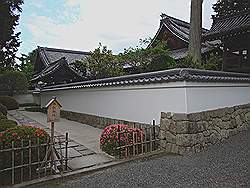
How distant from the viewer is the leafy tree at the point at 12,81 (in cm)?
2322

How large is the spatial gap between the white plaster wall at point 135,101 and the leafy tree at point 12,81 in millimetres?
13626

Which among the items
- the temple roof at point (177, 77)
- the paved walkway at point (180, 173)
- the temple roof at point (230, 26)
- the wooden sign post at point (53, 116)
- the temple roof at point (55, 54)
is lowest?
the paved walkway at point (180, 173)

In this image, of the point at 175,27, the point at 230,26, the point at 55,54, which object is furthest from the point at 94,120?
the point at 55,54

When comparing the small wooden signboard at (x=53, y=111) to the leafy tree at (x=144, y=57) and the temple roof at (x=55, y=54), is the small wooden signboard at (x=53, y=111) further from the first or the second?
the temple roof at (x=55, y=54)

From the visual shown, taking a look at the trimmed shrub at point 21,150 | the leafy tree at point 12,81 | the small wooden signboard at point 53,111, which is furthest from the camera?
the leafy tree at point 12,81

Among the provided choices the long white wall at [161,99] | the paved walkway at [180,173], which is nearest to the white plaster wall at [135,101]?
the long white wall at [161,99]

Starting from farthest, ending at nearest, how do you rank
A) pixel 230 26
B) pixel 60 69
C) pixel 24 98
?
pixel 24 98
pixel 60 69
pixel 230 26

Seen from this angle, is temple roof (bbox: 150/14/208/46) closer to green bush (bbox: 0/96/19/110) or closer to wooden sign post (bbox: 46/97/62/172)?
green bush (bbox: 0/96/19/110)

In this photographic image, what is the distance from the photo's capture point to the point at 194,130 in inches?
246

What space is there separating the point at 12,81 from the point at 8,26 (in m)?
9.14

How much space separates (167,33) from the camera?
20109mm

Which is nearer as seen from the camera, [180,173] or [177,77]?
[180,173]

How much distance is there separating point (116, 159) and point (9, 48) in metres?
21.5

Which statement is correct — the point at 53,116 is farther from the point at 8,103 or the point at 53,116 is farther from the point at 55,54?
the point at 55,54
